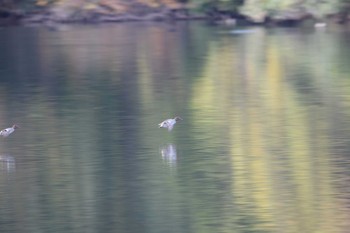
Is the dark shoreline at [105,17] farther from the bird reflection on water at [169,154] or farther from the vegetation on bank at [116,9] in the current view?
the bird reflection on water at [169,154]

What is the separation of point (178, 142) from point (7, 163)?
2123mm

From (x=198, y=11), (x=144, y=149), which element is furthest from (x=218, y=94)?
(x=198, y=11)

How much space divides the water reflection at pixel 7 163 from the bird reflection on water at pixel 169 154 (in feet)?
5.41

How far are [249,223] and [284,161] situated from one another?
104 inches

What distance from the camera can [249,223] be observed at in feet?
31.2

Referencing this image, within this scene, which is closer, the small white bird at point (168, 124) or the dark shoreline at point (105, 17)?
the small white bird at point (168, 124)

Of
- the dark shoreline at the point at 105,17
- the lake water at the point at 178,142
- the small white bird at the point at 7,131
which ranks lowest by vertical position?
the dark shoreline at the point at 105,17

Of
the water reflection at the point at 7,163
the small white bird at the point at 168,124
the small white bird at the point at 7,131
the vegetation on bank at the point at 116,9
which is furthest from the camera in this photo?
the vegetation on bank at the point at 116,9

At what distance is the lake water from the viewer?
32.7 ft

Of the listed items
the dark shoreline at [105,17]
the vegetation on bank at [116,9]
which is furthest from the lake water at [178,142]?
the dark shoreline at [105,17]

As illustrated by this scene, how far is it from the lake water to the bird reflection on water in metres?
0.01

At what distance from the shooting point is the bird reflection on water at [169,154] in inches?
482

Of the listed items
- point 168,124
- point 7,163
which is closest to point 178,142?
point 168,124

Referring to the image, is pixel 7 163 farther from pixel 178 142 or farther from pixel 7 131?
pixel 178 142
